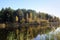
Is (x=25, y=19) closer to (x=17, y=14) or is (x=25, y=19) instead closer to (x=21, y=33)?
(x=17, y=14)

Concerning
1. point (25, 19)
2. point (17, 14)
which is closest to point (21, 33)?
point (17, 14)

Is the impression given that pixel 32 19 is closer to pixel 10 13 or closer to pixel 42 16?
pixel 42 16

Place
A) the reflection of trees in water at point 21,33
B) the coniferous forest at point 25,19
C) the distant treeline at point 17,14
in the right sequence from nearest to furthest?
the reflection of trees in water at point 21,33
the coniferous forest at point 25,19
the distant treeline at point 17,14

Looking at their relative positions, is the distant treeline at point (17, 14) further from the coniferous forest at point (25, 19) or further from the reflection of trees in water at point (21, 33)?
the reflection of trees in water at point (21, 33)

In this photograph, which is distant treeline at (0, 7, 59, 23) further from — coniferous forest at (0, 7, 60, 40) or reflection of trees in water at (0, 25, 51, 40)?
reflection of trees in water at (0, 25, 51, 40)

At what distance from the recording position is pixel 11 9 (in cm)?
969

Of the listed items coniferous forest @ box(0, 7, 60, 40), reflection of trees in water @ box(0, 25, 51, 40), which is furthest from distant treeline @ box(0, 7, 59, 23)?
reflection of trees in water @ box(0, 25, 51, 40)

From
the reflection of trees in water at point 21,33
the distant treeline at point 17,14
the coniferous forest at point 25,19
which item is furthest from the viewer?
the distant treeline at point 17,14

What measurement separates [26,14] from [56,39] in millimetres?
5465

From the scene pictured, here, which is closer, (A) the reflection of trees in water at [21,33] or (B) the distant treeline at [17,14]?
(A) the reflection of trees in water at [21,33]

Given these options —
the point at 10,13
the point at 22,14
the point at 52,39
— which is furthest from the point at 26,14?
the point at 52,39

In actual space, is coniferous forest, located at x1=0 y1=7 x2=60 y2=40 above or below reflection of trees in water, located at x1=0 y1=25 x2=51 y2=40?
above

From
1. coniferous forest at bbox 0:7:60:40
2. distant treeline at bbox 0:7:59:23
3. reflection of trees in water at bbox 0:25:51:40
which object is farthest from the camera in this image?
distant treeline at bbox 0:7:59:23

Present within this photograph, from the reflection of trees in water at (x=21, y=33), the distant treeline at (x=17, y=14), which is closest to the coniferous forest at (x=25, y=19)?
the distant treeline at (x=17, y=14)
